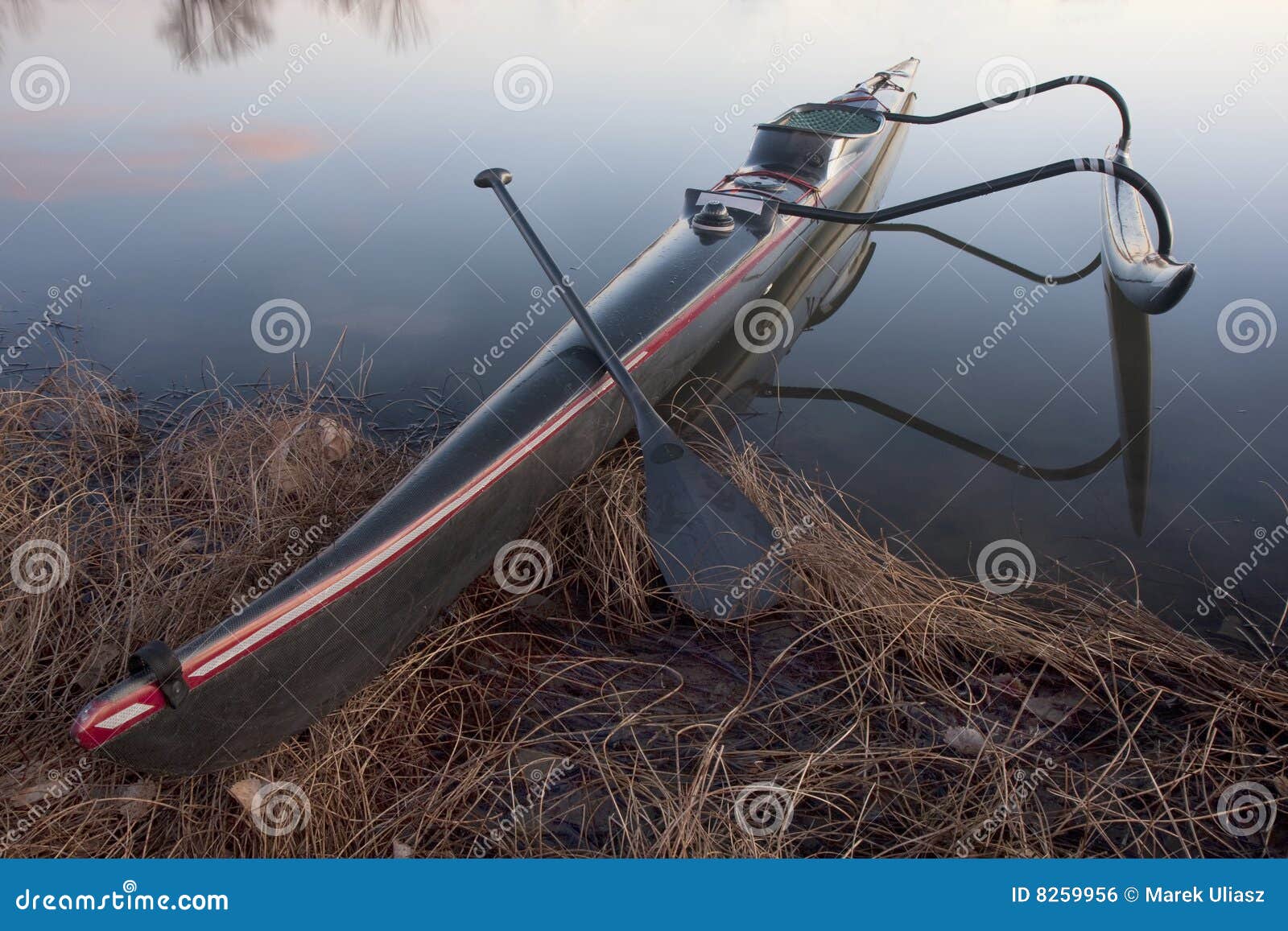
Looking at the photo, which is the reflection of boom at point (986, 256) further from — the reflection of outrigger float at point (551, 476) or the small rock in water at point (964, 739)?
the small rock in water at point (964, 739)

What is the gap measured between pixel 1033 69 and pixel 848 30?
9.00ft

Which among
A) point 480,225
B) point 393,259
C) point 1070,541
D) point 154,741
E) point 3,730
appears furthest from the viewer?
point 480,225

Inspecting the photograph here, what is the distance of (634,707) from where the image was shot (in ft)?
7.95

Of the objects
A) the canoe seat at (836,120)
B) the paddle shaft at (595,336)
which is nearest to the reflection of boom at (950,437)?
the paddle shaft at (595,336)

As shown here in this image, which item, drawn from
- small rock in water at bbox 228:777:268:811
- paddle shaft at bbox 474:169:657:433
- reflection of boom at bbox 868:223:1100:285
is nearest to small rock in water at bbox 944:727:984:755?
paddle shaft at bbox 474:169:657:433

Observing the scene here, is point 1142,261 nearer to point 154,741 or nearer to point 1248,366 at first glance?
point 1248,366

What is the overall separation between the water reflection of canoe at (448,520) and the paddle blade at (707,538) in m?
0.33

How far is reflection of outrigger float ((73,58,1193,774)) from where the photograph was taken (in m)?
2.00

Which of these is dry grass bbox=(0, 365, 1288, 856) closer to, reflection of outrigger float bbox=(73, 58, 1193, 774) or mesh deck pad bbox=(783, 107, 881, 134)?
reflection of outrigger float bbox=(73, 58, 1193, 774)

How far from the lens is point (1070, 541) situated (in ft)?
10.5

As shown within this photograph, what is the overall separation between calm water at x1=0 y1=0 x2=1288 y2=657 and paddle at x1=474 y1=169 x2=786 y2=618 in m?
0.73

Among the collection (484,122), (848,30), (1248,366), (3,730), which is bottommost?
(3,730)

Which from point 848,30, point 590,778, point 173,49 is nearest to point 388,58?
point 173,49

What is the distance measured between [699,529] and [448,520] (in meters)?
0.81
